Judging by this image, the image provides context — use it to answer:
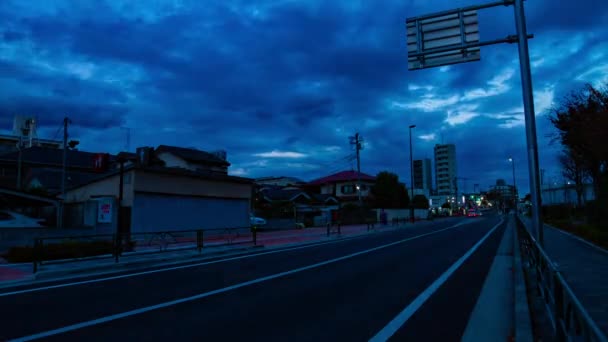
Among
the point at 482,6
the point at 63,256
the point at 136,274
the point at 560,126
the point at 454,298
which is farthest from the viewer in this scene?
the point at 560,126

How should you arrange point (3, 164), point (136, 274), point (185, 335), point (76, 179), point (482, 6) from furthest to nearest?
point (3, 164)
point (76, 179)
point (136, 274)
point (482, 6)
point (185, 335)

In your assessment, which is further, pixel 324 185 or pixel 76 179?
pixel 324 185

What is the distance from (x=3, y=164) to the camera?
44.5 meters

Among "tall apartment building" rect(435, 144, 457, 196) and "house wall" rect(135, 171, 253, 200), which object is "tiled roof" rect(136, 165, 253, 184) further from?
"tall apartment building" rect(435, 144, 457, 196)

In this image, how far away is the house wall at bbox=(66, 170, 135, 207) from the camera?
24.5 m

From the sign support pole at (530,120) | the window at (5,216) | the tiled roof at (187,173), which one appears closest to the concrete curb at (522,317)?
the sign support pole at (530,120)

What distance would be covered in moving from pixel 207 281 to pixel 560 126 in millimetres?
22962

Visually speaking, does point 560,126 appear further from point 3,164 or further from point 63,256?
point 3,164

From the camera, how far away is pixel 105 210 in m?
23.7

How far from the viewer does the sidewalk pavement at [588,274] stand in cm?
651

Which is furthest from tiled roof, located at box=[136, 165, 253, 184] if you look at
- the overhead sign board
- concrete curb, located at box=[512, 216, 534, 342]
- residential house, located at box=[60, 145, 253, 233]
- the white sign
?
concrete curb, located at box=[512, 216, 534, 342]

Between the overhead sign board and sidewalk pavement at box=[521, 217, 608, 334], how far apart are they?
5.76 m

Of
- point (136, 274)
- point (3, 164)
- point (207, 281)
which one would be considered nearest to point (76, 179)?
point (3, 164)

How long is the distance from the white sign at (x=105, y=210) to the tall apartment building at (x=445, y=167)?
447 feet
